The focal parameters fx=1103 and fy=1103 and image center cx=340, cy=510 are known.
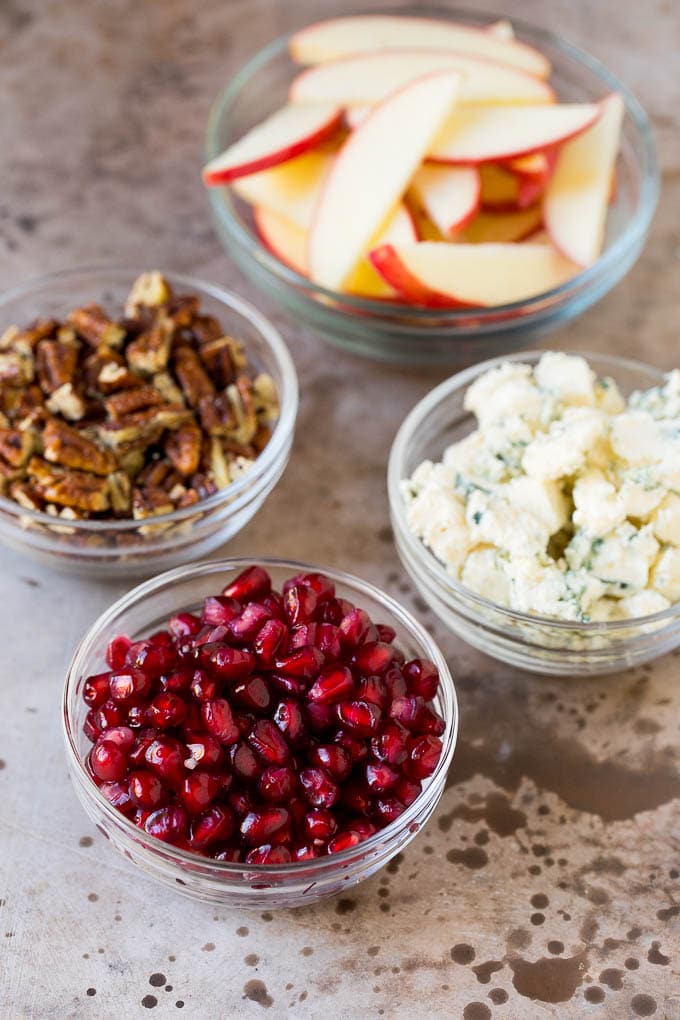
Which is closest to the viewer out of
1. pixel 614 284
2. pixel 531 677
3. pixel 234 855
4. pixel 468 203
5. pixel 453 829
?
pixel 234 855

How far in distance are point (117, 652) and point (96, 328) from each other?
1.88 feet

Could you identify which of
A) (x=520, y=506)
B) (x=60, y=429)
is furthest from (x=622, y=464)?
(x=60, y=429)

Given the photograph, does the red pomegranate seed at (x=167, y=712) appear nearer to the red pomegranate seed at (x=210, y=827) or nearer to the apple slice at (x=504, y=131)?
the red pomegranate seed at (x=210, y=827)

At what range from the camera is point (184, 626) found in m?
1.41

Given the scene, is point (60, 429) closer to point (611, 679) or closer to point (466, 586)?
point (466, 586)

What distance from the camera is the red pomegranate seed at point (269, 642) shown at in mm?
1333

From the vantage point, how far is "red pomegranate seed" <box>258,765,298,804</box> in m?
1.25

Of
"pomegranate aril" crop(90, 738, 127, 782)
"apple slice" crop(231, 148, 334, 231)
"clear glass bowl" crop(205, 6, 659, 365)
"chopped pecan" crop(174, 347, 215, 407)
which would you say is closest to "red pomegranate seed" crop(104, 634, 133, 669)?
"pomegranate aril" crop(90, 738, 127, 782)

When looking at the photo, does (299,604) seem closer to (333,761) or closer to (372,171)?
(333,761)

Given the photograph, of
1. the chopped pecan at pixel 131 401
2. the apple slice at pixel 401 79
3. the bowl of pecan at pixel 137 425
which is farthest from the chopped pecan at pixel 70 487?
the apple slice at pixel 401 79

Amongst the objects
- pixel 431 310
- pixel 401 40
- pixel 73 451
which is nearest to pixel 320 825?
pixel 73 451

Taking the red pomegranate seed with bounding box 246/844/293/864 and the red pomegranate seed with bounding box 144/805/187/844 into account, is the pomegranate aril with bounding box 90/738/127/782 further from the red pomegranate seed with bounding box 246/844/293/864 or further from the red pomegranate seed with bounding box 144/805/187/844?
the red pomegranate seed with bounding box 246/844/293/864

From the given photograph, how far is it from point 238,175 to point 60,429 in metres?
0.57

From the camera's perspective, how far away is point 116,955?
131 centimetres
